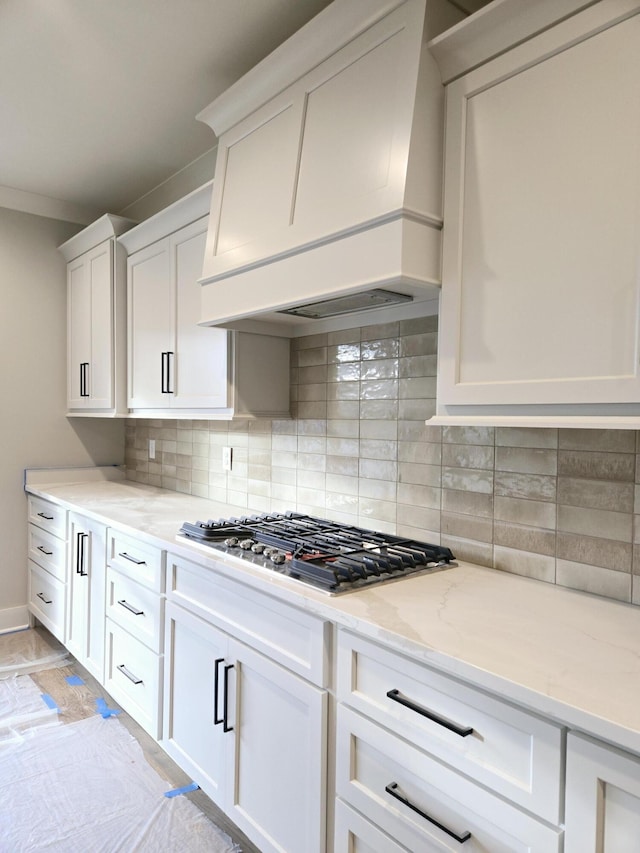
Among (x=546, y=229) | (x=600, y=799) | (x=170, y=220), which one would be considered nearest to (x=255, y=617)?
(x=600, y=799)

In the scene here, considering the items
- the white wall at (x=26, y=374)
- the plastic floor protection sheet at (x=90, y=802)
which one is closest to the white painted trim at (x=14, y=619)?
the white wall at (x=26, y=374)

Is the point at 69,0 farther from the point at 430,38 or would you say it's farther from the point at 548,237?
the point at 548,237

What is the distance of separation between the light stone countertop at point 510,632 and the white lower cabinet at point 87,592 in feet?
3.08

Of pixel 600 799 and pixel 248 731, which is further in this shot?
pixel 248 731

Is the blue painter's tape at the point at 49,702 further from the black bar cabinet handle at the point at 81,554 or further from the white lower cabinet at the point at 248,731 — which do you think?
the white lower cabinet at the point at 248,731

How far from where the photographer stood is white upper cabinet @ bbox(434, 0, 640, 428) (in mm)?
1099

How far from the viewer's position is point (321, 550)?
1683mm

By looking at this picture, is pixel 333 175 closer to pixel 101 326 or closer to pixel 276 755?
pixel 276 755

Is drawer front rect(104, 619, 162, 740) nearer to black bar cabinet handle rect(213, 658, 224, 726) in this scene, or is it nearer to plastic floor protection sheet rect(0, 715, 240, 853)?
plastic floor protection sheet rect(0, 715, 240, 853)

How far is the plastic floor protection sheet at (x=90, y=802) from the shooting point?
1817mm

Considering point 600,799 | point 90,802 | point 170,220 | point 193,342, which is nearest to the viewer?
point 600,799

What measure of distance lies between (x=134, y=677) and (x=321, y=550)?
1147 mm

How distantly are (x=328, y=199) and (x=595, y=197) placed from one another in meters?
0.71

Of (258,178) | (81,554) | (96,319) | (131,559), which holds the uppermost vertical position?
(258,178)
